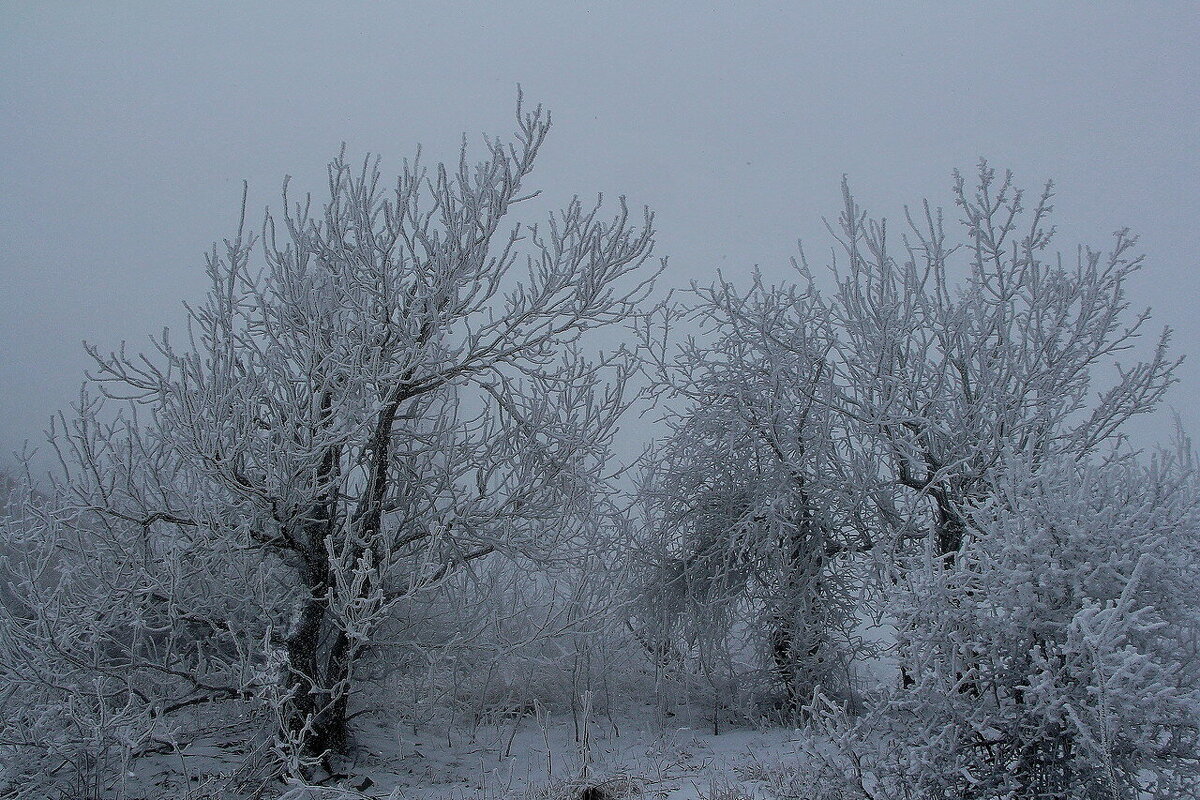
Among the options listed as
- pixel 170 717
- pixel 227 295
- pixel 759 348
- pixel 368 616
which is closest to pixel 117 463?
pixel 227 295

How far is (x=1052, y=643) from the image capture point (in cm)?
325

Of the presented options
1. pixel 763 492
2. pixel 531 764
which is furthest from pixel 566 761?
pixel 763 492

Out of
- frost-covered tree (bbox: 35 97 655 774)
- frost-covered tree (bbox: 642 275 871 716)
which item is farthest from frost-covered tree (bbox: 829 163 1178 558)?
frost-covered tree (bbox: 35 97 655 774)

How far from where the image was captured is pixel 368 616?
485 cm

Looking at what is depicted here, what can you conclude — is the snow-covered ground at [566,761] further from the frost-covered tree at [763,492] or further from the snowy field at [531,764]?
the frost-covered tree at [763,492]

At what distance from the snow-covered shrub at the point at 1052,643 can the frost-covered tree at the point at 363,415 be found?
2899mm

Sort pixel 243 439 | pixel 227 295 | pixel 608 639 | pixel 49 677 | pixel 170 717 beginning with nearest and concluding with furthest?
1. pixel 243 439
2. pixel 49 677
3. pixel 227 295
4. pixel 170 717
5. pixel 608 639

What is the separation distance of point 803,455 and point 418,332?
3.87m

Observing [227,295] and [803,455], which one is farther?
[803,455]

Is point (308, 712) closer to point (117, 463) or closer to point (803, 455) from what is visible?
point (117, 463)

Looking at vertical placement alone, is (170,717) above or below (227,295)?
below

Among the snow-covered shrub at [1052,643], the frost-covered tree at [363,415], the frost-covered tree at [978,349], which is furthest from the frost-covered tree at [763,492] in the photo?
the snow-covered shrub at [1052,643]

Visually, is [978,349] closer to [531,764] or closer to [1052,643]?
[1052,643]

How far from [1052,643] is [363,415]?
4.19 metres
